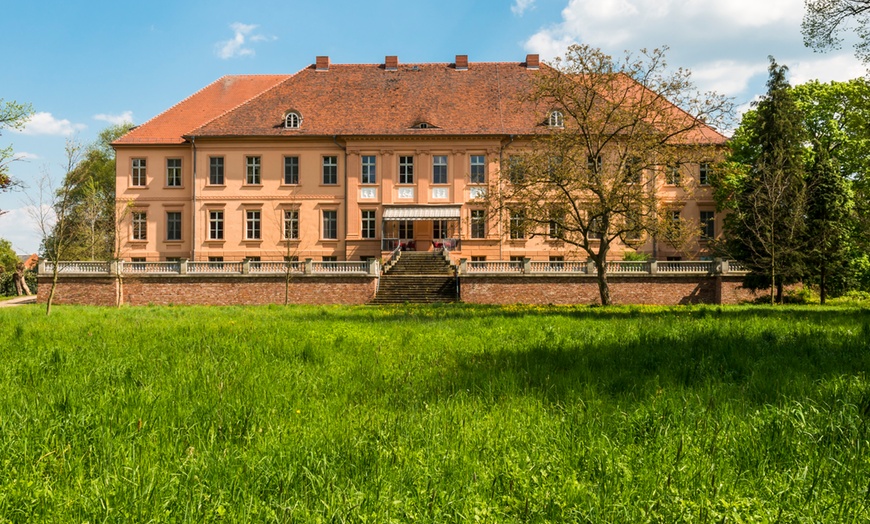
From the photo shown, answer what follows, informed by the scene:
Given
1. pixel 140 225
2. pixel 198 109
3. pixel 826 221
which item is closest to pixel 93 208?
pixel 140 225

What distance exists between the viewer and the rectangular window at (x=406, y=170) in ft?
128

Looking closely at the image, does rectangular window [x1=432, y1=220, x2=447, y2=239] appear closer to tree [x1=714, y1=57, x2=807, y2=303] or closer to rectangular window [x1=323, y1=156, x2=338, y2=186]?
rectangular window [x1=323, y1=156, x2=338, y2=186]

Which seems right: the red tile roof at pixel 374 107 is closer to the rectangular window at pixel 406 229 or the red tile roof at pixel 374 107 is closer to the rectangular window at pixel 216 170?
the rectangular window at pixel 216 170

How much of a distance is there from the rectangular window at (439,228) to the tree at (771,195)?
55.7 ft

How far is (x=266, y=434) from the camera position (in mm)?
3666

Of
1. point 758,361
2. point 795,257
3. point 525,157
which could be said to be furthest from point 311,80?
→ point 758,361

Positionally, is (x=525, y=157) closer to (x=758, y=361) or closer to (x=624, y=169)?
(x=624, y=169)

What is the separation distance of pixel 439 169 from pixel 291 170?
392 inches

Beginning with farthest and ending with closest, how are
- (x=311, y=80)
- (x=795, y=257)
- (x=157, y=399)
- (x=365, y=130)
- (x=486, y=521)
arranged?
1. (x=311, y=80)
2. (x=365, y=130)
3. (x=795, y=257)
4. (x=157, y=399)
5. (x=486, y=521)

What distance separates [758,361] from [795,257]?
28.9 m

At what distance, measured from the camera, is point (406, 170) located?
3925 centimetres

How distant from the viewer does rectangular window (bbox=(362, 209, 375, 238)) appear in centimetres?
3906

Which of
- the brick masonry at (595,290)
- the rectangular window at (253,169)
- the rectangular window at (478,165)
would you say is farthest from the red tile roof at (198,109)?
the brick masonry at (595,290)

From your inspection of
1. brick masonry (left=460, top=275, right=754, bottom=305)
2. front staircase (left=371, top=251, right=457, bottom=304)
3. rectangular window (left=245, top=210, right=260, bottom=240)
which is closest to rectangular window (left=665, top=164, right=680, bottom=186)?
brick masonry (left=460, top=275, right=754, bottom=305)
